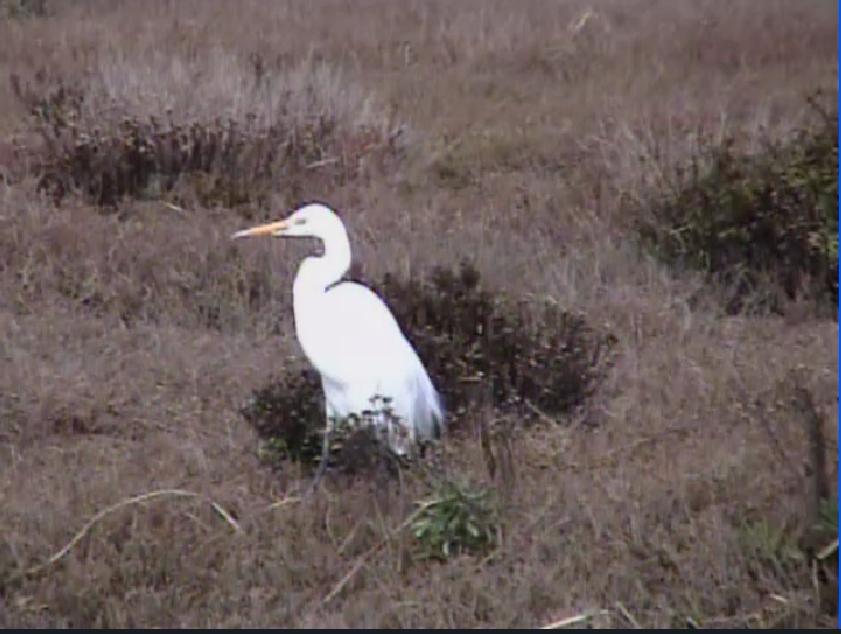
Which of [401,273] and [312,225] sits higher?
[312,225]

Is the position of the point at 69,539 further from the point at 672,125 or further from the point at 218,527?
the point at 672,125

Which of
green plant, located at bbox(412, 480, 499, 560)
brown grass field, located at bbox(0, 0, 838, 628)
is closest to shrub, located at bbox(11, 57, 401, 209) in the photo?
brown grass field, located at bbox(0, 0, 838, 628)

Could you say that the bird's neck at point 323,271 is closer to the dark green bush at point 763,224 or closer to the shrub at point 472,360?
the shrub at point 472,360

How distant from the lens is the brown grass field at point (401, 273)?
4.68m

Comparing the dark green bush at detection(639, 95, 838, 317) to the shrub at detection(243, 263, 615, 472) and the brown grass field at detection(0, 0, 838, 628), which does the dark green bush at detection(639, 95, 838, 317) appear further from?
the shrub at detection(243, 263, 615, 472)

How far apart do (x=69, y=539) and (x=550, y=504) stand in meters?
1.31

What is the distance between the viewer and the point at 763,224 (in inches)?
306

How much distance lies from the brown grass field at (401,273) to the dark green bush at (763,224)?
149mm

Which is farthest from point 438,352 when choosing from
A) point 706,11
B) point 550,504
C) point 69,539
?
point 706,11

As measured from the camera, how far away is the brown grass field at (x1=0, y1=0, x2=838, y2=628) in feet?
15.4

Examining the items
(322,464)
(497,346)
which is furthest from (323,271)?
(497,346)

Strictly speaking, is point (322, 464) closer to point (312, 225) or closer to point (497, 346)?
point (312, 225)

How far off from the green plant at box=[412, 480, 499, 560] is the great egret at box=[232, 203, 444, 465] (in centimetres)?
63

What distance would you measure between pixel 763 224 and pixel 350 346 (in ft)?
8.86
